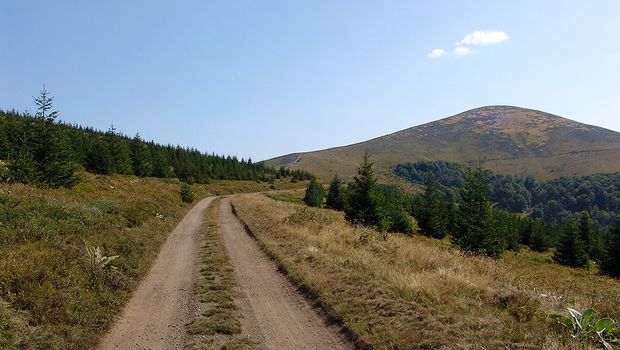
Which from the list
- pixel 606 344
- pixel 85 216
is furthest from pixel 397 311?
pixel 85 216

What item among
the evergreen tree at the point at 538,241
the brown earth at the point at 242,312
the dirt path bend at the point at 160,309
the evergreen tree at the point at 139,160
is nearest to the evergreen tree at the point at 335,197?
the evergreen tree at the point at 139,160

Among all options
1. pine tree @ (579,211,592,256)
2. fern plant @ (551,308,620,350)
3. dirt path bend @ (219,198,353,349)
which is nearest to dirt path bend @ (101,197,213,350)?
dirt path bend @ (219,198,353,349)

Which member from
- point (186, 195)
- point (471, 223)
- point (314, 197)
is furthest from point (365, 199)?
point (314, 197)

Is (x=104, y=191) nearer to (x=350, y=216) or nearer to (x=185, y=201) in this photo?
(x=185, y=201)

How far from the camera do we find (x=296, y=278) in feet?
40.6

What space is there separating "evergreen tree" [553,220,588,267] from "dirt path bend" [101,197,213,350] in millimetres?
60448

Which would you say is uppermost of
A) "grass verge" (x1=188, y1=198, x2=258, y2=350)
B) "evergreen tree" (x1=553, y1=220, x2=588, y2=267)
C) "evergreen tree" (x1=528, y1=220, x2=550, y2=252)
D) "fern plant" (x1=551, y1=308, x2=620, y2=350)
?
"fern plant" (x1=551, y1=308, x2=620, y2=350)

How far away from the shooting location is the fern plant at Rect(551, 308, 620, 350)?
6.09 m

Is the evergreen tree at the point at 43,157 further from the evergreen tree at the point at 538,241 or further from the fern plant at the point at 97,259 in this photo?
the evergreen tree at the point at 538,241

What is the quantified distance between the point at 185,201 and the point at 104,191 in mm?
18044

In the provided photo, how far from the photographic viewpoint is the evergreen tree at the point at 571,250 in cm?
5725

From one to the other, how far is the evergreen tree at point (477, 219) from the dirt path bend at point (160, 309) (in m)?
33.9

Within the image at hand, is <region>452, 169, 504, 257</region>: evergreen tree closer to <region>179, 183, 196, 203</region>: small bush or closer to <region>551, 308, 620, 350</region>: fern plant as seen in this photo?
<region>179, 183, 196, 203</region>: small bush

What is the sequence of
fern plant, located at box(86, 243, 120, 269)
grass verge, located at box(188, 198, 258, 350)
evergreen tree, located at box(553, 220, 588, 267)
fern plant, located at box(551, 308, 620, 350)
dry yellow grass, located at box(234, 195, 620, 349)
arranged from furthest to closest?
evergreen tree, located at box(553, 220, 588, 267), fern plant, located at box(86, 243, 120, 269), grass verge, located at box(188, 198, 258, 350), dry yellow grass, located at box(234, 195, 620, 349), fern plant, located at box(551, 308, 620, 350)
